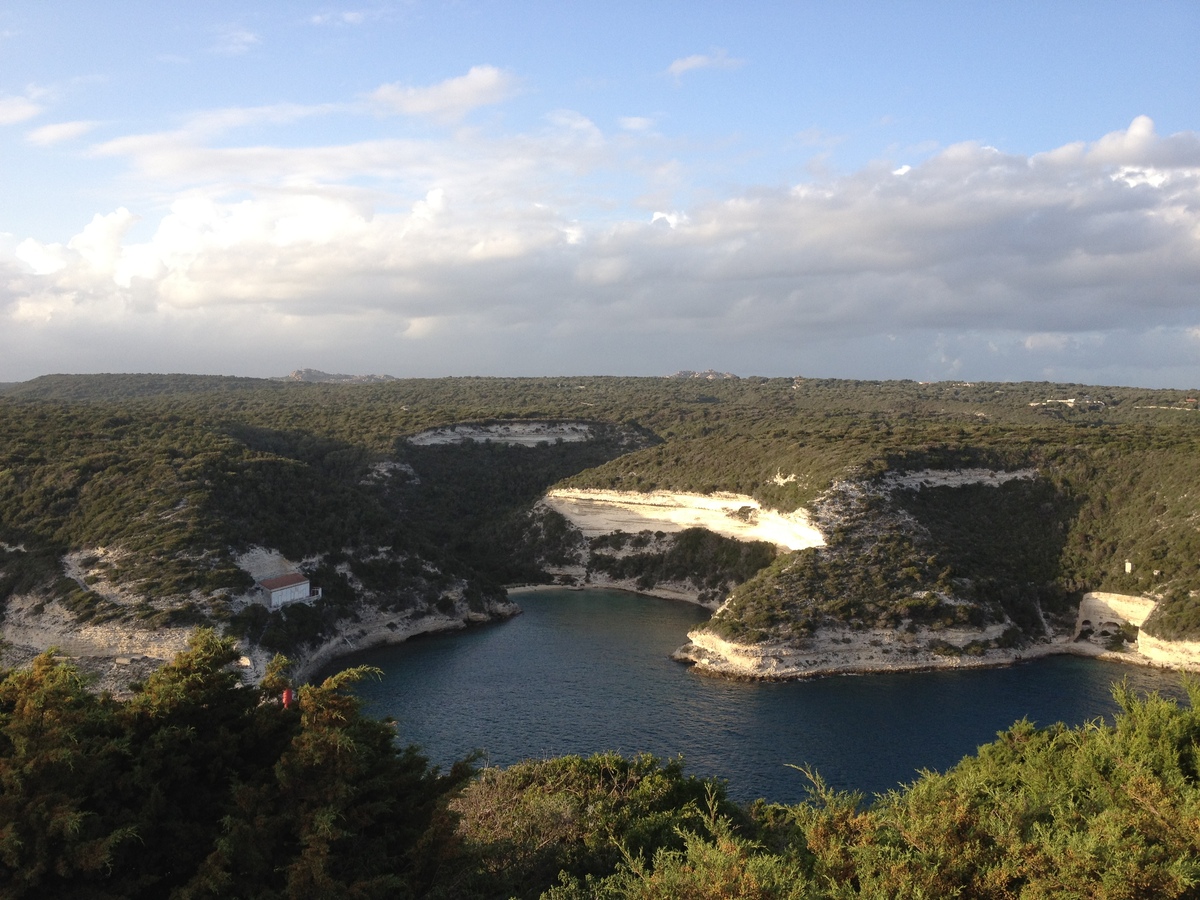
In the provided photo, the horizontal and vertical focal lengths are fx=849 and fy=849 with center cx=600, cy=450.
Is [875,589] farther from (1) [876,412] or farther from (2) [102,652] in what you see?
(1) [876,412]

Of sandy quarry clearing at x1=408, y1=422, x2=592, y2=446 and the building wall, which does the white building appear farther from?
sandy quarry clearing at x1=408, y1=422, x2=592, y2=446

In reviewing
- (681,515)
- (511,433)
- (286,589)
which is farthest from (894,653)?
(511,433)

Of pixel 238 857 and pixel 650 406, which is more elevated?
pixel 650 406

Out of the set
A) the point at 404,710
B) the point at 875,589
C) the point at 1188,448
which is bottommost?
the point at 404,710

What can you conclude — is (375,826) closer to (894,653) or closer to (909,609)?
(894,653)

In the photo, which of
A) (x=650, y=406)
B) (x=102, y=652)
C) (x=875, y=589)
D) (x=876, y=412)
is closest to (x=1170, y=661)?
(x=875, y=589)

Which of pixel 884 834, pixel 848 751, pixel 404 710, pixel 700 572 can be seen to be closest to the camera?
pixel 884 834
